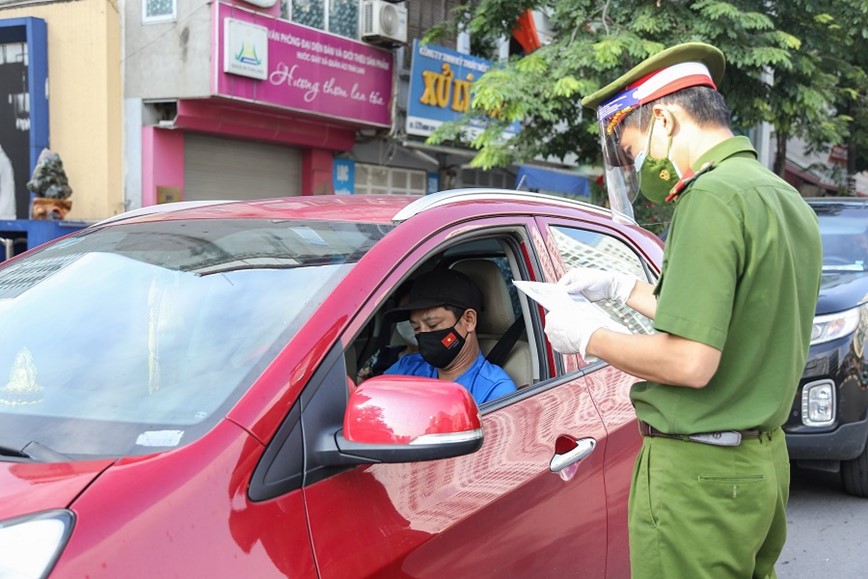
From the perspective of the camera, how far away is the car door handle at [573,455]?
2354 mm

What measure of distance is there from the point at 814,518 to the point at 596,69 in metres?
5.68

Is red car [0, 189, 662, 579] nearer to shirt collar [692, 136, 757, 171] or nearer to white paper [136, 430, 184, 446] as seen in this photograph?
white paper [136, 430, 184, 446]

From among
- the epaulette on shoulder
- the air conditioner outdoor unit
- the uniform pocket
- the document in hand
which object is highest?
the air conditioner outdoor unit

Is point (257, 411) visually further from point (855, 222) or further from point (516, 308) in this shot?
point (855, 222)

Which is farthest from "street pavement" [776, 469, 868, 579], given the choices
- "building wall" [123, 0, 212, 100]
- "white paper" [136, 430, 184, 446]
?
"building wall" [123, 0, 212, 100]

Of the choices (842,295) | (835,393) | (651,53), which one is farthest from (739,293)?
(651,53)

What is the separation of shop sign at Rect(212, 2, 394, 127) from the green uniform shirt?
9532mm

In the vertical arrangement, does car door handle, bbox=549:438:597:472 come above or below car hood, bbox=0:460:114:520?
below

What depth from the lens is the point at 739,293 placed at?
6.15 ft

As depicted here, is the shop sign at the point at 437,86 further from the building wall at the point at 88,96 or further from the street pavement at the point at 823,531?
the street pavement at the point at 823,531

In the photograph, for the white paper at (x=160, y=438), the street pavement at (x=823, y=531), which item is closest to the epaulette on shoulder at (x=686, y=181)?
the white paper at (x=160, y=438)

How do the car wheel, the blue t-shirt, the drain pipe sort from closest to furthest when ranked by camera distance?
the blue t-shirt < the car wheel < the drain pipe

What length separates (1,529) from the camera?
1461mm

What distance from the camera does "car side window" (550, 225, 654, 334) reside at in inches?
115
